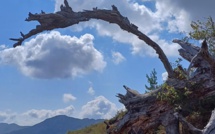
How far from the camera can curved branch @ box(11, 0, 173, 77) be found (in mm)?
16641

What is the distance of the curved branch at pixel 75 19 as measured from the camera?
1664 cm

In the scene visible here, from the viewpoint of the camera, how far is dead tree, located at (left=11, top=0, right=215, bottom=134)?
12.5 m

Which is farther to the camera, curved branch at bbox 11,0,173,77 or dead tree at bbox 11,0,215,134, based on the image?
curved branch at bbox 11,0,173,77

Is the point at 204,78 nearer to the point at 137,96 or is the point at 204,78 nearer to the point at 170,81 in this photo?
the point at 170,81

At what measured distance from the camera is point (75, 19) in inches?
682

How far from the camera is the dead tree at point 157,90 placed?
12.5m

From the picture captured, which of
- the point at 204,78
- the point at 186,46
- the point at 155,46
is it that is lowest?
the point at 204,78

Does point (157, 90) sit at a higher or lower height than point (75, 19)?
lower

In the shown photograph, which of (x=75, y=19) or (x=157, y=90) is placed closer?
(x=157, y=90)

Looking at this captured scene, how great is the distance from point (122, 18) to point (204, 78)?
22.0 feet

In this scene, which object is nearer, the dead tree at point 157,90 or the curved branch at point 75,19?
the dead tree at point 157,90

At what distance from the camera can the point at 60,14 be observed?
55.4 feet

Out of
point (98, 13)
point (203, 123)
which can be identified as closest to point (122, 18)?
point (98, 13)

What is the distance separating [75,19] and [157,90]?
5.67 metres
